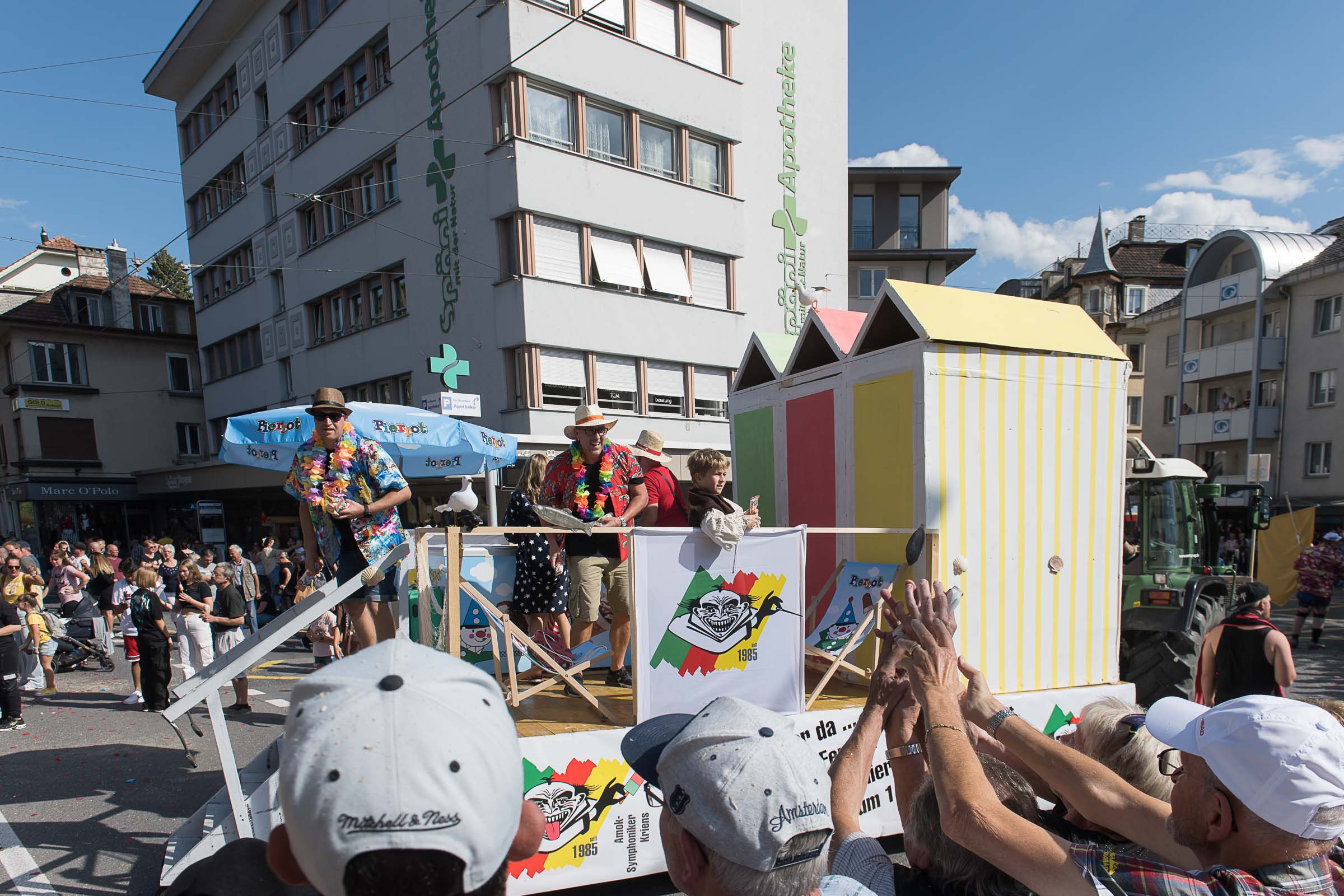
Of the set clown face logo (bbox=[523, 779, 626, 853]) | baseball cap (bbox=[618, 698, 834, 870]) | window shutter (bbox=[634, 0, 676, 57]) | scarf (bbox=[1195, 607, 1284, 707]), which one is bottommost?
clown face logo (bbox=[523, 779, 626, 853])

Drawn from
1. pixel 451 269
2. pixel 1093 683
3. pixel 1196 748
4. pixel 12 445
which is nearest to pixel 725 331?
pixel 451 269

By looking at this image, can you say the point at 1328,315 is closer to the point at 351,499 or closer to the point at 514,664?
the point at 514,664

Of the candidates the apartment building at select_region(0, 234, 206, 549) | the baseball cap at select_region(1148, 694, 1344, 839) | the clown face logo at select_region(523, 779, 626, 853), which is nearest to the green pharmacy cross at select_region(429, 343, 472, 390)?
the clown face logo at select_region(523, 779, 626, 853)

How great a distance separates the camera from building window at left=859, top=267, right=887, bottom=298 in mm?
28750

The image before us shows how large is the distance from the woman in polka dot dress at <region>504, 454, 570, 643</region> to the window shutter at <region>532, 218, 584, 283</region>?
10.9 m

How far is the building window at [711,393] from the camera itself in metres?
→ 17.1

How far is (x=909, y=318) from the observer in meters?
4.31

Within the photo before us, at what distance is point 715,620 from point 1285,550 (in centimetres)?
1559

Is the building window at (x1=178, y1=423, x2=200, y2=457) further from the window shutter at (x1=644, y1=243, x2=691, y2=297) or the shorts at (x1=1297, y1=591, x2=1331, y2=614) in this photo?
the shorts at (x1=1297, y1=591, x2=1331, y2=614)

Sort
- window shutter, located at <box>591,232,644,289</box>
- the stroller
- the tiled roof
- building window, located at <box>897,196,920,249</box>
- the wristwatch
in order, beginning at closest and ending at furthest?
the wristwatch
the stroller
window shutter, located at <box>591,232,644,289</box>
building window, located at <box>897,196,920,249</box>
the tiled roof

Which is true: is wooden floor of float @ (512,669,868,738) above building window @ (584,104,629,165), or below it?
below

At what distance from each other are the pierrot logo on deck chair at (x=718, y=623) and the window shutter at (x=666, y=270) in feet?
42.7

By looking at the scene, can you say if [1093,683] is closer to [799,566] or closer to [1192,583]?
[1192,583]

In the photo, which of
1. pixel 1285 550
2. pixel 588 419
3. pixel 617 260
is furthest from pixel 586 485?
pixel 1285 550
